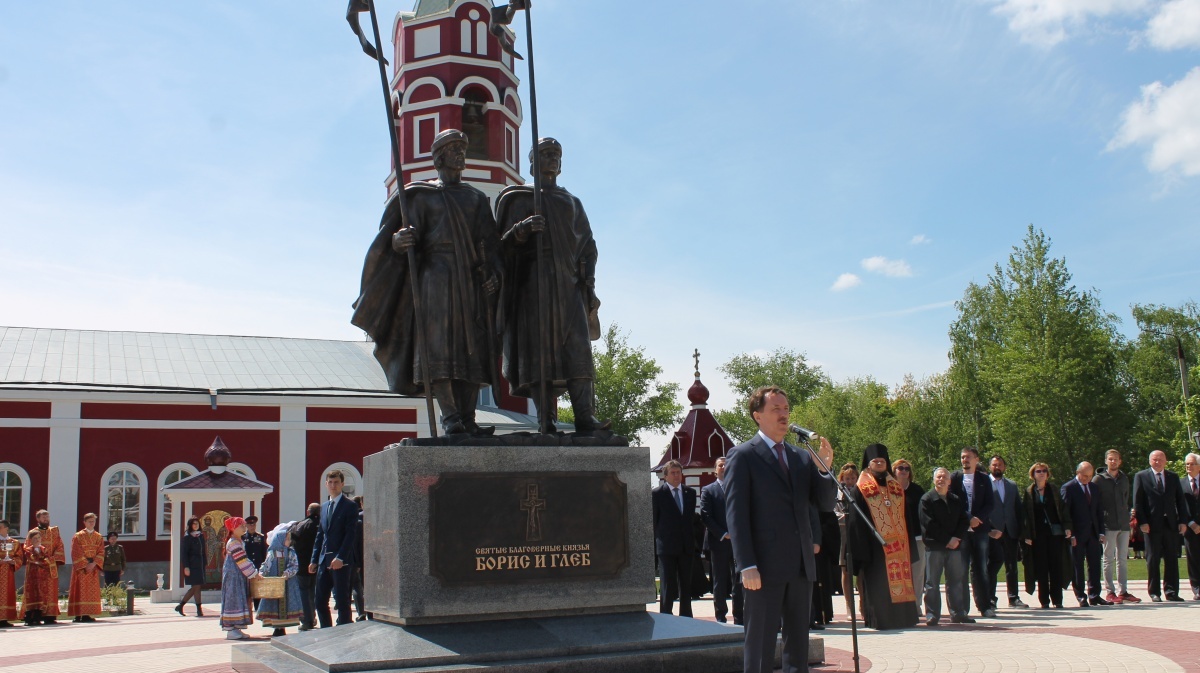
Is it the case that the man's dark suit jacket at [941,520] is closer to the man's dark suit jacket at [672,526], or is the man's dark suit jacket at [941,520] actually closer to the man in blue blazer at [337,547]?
the man's dark suit jacket at [672,526]

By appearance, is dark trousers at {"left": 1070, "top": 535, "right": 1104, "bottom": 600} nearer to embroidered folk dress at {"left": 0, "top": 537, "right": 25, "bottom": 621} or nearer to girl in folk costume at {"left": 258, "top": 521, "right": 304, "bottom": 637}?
girl in folk costume at {"left": 258, "top": 521, "right": 304, "bottom": 637}

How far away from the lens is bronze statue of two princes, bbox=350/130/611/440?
287 inches

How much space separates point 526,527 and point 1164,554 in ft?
31.4

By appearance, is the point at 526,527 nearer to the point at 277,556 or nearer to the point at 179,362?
the point at 277,556

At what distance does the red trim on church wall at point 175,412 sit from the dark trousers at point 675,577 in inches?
823

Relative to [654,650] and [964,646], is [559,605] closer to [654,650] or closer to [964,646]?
[654,650]

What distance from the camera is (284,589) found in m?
11.8

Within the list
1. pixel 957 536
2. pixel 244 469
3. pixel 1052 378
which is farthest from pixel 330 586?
pixel 1052 378

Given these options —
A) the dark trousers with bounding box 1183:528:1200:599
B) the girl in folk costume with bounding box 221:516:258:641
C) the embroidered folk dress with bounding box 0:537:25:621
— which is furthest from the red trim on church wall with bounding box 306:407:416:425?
the dark trousers with bounding box 1183:528:1200:599

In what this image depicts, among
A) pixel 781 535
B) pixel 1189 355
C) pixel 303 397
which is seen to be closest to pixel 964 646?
pixel 781 535

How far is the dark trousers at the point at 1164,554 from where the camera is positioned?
1264cm

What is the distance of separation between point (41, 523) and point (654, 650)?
43.1ft

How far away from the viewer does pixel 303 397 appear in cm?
3016

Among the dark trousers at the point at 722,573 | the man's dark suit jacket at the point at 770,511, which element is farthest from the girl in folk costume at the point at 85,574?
the man's dark suit jacket at the point at 770,511
